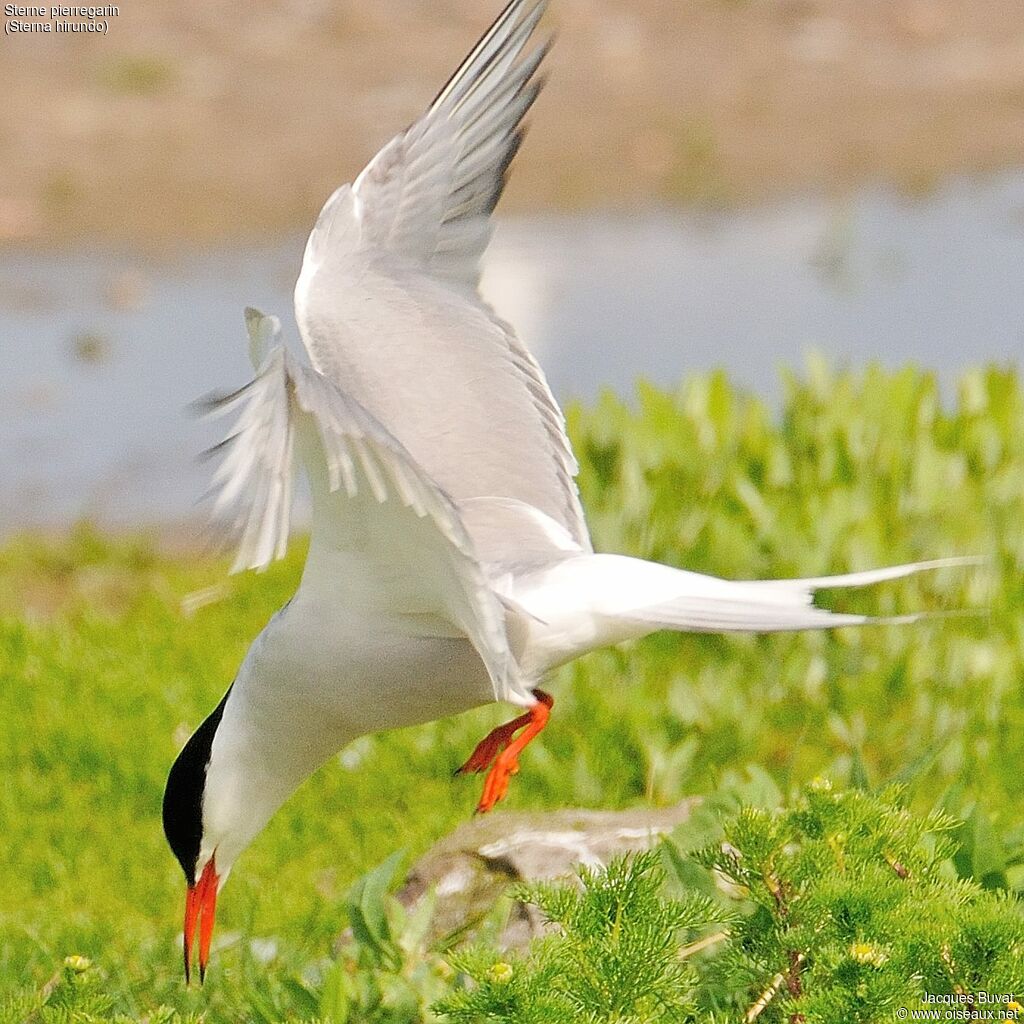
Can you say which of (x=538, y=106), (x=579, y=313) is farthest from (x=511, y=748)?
(x=538, y=106)

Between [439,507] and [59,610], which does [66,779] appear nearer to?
[59,610]

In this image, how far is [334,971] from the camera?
9.75ft

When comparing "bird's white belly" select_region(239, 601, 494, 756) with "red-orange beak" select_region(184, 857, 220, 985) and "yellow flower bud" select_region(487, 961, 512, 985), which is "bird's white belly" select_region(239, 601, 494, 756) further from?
"yellow flower bud" select_region(487, 961, 512, 985)

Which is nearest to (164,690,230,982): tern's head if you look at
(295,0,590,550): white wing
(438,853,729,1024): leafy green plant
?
(295,0,590,550): white wing

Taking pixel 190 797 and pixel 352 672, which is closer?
pixel 352 672

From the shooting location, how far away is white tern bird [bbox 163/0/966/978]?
263cm

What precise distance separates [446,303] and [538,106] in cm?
664

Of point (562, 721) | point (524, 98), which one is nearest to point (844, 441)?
point (562, 721)

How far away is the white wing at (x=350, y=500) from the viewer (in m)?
2.47

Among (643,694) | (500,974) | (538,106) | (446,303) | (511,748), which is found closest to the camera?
(500,974)

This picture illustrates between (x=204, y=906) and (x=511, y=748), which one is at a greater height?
(x=511, y=748)

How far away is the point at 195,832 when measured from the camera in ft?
10.8

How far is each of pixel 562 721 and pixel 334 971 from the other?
1.57 meters

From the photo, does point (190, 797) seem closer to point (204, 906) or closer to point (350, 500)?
point (204, 906)
